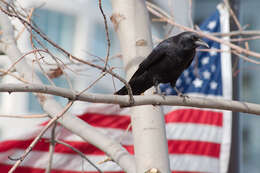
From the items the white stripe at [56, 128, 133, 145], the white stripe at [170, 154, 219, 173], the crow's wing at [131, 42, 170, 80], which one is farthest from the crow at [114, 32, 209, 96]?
the white stripe at [170, 154, 219, 173]

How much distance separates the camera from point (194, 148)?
519cm

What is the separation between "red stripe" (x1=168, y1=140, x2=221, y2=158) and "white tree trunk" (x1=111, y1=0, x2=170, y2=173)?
8.03 ft

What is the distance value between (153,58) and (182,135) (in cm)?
237

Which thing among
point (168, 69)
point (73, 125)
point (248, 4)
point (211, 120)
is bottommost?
point (211, 120)

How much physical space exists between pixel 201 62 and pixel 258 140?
746 centimetres

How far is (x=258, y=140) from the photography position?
12.3 meters

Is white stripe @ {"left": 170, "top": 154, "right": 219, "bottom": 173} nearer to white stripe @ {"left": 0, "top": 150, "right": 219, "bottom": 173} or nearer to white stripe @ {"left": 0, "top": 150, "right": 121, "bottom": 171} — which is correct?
white stripe @ {"left": 0, "top": 150, "right": 219, "bottom": 173}

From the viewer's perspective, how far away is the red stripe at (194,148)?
5156mm

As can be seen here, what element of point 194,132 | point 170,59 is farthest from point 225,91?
point 170,59

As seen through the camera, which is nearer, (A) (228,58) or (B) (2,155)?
(B) (2,155)

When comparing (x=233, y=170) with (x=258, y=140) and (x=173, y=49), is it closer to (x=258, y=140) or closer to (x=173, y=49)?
(x=173, y=49)

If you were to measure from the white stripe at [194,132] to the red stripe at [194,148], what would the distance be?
0.06 metres

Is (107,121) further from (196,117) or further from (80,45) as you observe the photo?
(80,45)

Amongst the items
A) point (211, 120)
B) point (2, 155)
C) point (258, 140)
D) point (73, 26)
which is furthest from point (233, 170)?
point (73, 26)
